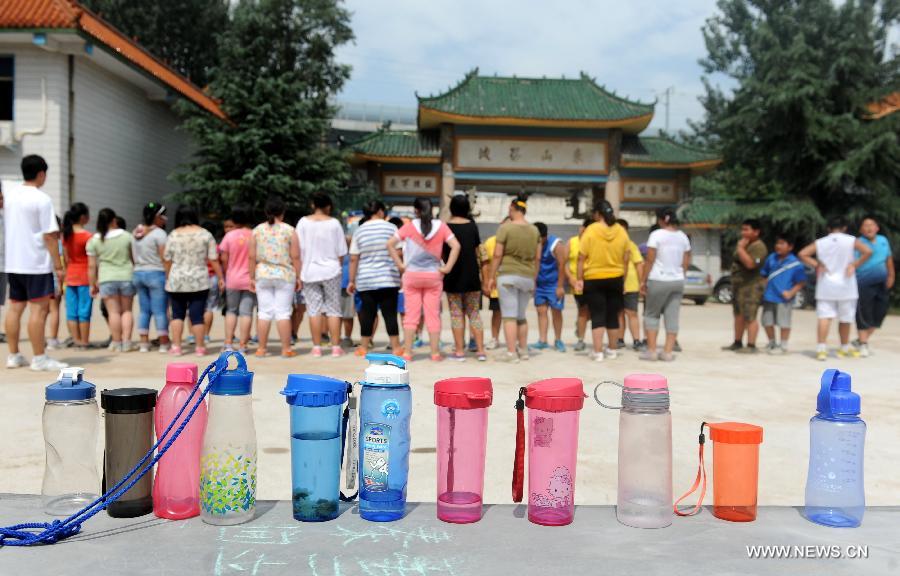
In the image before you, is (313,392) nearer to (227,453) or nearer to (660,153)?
(227,453)

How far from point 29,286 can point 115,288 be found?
1.60m

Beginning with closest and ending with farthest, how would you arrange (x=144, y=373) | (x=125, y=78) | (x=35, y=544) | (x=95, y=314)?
(x=35, y=544) → (x=144, y=373) → (x=95, y=314) → (x=125, y=78)

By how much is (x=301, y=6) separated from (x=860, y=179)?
17692 mm

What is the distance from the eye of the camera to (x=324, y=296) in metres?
7.80

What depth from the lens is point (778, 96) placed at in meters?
21.4

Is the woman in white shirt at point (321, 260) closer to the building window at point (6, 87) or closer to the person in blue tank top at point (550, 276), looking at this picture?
the person in blue tank top at point (550, 276)

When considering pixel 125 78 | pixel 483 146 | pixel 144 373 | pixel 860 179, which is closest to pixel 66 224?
pixel 144 373

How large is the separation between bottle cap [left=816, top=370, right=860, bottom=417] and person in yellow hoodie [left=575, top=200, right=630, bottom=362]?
5.05 meters

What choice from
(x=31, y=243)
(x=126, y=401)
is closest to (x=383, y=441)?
(x=126, y=401)

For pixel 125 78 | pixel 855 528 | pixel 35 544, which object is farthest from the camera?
pixel 125 78

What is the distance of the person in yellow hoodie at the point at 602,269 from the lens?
7855 mm

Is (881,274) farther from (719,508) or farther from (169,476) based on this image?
(169,476)

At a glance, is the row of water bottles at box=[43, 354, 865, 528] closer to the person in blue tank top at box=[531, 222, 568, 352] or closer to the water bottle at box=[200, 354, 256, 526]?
the water bottle at box=[200, 354, 256, 526]

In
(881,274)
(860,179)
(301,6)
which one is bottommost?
(881,274)
